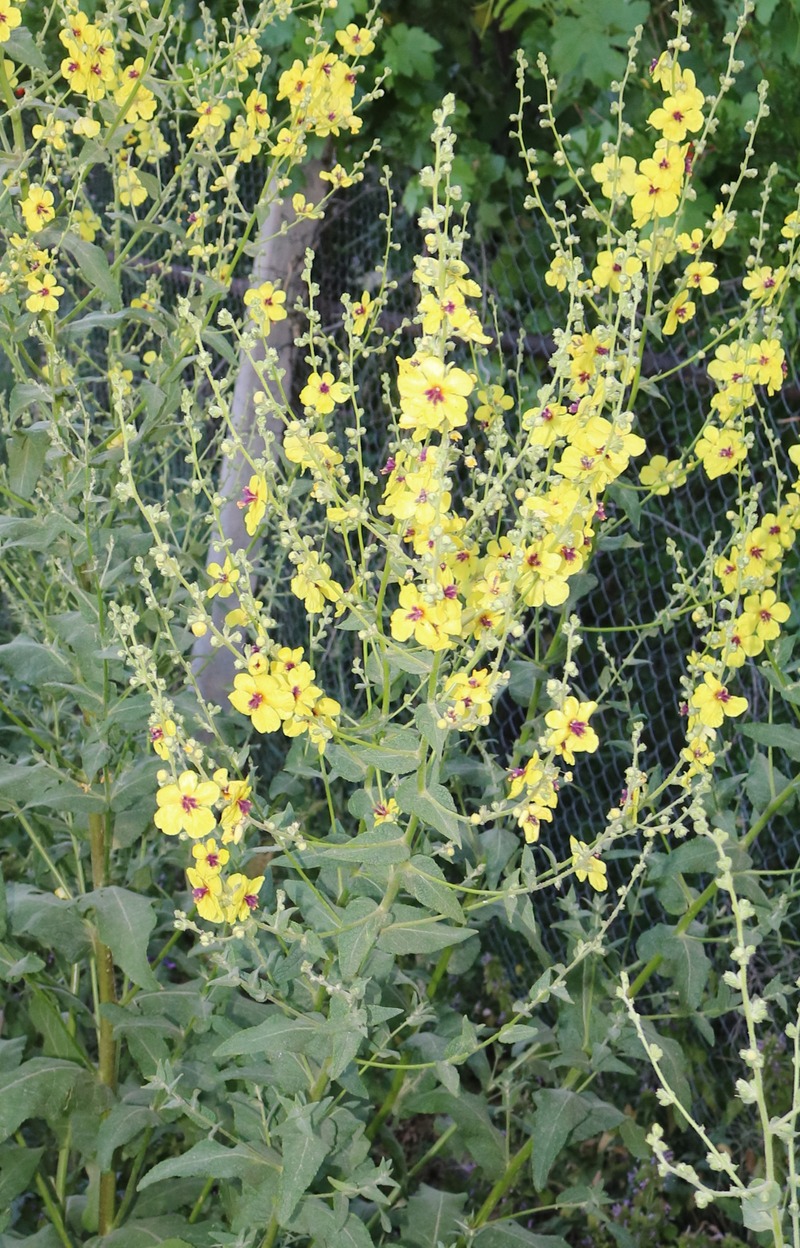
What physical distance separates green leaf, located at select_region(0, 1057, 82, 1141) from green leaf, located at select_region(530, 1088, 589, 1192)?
863 mm

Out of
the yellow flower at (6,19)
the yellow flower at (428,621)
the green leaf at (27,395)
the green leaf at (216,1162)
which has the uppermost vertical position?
the yellow flower at (6,19)

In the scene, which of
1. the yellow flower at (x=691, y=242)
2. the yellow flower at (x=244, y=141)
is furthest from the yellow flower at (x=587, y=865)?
the yellow flower at (x=244, y=141)

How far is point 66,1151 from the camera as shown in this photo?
250 cm

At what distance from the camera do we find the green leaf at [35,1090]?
2.20 meters

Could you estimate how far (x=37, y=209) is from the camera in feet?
7.55

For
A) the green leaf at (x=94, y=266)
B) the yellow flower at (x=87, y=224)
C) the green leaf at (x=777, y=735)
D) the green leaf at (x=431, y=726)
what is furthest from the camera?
the yellow flower at (x=87, y=224)

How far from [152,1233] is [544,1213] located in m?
1.21

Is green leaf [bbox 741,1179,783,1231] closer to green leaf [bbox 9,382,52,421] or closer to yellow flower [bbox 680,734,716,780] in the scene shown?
yellow flower [bbox 680,734,716,780]

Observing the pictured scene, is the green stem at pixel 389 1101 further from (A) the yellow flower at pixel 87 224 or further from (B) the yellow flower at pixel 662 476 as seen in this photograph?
(A) the yellow flower at pixel 87 224

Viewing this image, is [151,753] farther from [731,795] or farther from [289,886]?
[731,795]

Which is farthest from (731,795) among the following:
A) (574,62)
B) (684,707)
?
(574,62)

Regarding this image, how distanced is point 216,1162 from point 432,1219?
0.51 meters

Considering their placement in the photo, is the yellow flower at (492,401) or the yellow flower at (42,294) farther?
the yellow flower at (42,294)

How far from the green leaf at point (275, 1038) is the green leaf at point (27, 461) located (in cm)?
111
